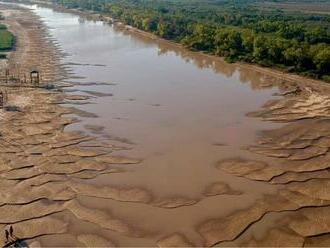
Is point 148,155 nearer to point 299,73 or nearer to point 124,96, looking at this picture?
point 124,96

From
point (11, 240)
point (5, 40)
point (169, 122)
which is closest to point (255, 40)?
point (169, 122)

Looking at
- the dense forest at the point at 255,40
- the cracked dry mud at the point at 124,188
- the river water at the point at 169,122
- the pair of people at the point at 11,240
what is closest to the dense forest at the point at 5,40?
the river water at the point at 169,122

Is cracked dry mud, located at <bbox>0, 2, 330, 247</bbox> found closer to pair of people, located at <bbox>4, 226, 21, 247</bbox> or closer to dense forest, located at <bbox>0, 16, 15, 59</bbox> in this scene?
pair of people, located at <bbox>4, 226, 21, 247</bbox>

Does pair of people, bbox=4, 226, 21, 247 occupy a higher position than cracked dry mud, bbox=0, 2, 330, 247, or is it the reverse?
cracked dry mud, bbox=0, 2, 330, 247

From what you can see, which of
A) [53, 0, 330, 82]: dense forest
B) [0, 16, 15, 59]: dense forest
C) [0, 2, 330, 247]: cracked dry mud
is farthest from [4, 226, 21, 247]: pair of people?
[0, 16, 15, 59]: dense forest

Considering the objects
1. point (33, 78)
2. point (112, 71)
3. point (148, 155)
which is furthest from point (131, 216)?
point (112, 71)

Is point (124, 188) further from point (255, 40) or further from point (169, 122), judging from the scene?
point (255, 40)
